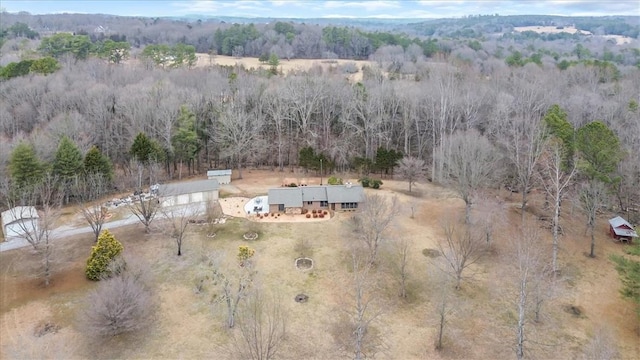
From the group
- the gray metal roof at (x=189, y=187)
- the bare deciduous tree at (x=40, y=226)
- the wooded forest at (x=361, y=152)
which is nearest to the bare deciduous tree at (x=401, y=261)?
the wooded forest at (x=361, y=152)

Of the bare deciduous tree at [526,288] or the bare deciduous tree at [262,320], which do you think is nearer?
the bare deciduous tree at [526,288]

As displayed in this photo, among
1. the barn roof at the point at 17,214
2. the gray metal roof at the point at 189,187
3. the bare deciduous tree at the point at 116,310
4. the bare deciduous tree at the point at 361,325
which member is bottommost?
the bare deciduous tree at the point at 361,325

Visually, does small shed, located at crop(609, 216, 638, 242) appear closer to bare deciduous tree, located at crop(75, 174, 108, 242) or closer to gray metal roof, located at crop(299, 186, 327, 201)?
gray metal roof, located at crop(299, 186, 327, 201)

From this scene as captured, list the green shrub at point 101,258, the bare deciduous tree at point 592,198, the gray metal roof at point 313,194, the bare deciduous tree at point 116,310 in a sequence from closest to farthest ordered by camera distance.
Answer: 1. the bare deciduous tree at point 116,310
2. the green shrub at point 101,258
3. the bare deciduous tree at point 592,198
4. the gray metal roof at point 313,194

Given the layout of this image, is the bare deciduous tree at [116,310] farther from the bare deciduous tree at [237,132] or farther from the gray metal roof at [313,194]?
the bare deciduous tree at [237,132]

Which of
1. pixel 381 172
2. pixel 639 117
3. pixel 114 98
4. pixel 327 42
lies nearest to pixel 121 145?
pixel 114 98

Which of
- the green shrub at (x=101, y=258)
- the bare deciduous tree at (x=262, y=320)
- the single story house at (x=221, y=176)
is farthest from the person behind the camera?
the single story house at (x=221, y=176)

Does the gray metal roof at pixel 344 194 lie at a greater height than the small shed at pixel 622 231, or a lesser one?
greater

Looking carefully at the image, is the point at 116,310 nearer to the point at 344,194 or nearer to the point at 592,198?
the point at 344,194
